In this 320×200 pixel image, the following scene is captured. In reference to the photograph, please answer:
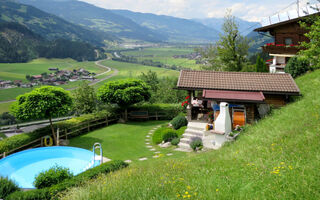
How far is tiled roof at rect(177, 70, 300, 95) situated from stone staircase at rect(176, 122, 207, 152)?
9.05 ft

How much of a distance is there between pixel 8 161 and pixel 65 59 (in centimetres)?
13386

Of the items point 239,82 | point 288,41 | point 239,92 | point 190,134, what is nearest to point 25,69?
point 288,41

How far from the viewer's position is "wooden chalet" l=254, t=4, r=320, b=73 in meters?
26.2

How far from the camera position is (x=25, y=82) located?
281 feet

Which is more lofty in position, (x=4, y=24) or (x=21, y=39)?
(x=4, y=24)

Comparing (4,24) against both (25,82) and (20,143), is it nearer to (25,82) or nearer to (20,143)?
(25,82)

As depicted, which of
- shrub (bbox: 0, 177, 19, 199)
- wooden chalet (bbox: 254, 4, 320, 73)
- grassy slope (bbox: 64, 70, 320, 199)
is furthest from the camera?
wooden chalet (bbox: 254, 4, 320, 73)

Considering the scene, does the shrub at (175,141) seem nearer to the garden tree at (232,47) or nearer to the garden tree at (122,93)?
the garden tree at (122,93)

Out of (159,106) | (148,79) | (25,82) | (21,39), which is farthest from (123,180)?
(21,39)

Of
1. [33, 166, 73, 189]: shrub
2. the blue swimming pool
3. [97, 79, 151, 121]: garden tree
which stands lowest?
the blue swimming pool

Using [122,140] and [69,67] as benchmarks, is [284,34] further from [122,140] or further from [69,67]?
[69,67]

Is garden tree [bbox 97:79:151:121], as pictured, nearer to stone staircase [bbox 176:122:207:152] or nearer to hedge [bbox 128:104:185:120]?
hedge [bbox 128:104:185:120]

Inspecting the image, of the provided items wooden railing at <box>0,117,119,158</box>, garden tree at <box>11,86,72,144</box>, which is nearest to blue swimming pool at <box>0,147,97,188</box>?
wooden railing at <box>0,117,119,158</box>

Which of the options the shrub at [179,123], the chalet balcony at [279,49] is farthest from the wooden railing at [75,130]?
the chalet balcony at [279,49]
